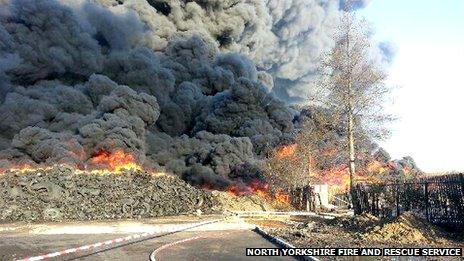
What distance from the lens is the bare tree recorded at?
95.8ft

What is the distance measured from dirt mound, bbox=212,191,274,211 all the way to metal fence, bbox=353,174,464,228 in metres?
17.3

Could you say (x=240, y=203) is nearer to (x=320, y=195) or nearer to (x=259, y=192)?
(x=259, y=192)

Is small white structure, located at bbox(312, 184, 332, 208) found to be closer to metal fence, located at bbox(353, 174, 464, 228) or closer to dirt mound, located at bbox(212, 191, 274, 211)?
dirt mound, located at bbox(212, 191, 274, 211)

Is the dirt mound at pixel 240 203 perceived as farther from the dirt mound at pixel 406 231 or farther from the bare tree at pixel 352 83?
the dirt mound at pixel 406 231

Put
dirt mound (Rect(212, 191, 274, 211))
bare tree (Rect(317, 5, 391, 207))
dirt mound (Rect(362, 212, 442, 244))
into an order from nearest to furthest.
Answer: dirt mound (Rect(362, 212, 442, 244)) → bare tree (Rect(317, 5, 391, 207)) → dirt mound (Rect(212, 191, 274, 211))

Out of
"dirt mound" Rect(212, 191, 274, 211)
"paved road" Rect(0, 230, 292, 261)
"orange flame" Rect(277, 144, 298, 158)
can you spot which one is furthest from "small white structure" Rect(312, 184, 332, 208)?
"paved road" Rect(0, 230, 292, 261)

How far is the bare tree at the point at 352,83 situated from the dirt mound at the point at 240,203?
1218 centimetres

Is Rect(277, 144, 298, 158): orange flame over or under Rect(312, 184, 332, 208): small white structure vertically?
over

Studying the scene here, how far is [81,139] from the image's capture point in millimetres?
A: 50094

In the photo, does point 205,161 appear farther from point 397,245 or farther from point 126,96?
point 397,245

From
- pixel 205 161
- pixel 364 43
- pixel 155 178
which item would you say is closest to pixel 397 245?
pixel 364 43

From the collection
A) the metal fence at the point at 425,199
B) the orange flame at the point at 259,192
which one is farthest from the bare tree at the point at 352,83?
the orange flame at the point at 259,192

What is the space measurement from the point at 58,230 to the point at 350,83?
61.7ft

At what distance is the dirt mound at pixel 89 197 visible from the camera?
108 feet
